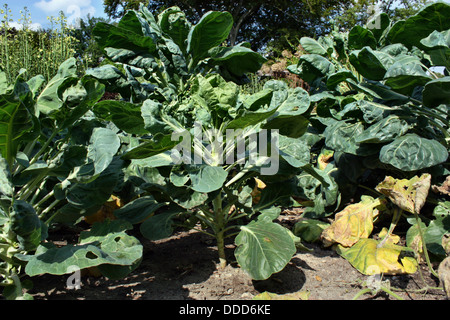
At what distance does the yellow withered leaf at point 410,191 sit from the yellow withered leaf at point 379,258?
10.0 inches

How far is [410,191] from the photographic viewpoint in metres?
1.97

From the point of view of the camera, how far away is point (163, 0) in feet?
66.3

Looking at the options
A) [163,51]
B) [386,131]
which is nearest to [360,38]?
[386,131]

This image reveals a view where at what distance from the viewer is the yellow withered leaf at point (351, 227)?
2.28 m

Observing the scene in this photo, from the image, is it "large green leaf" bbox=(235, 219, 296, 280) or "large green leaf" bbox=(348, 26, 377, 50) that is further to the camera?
"large green leaf" bbox=(348, 26, 377, 50)

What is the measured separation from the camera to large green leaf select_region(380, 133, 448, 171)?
2121 mm

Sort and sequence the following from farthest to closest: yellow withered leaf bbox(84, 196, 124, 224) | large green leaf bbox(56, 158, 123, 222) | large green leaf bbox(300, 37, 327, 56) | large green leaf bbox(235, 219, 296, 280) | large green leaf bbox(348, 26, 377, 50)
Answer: large green leaf bbox(300, 37, 327, 56) → large green leaf bbox(348, 26, 377, 50) → yellow withered leaf bbox(84, 196, 124, 224) → large green leaf bbox(56, 158, 123, 222) → large green leaf bbox(235, 219, 296, 280)

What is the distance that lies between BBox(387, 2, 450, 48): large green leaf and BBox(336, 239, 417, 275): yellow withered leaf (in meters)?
1.47

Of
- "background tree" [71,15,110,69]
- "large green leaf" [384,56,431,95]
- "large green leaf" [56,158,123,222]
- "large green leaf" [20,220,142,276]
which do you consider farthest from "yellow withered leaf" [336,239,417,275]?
"background tree" [71,15,110,69]

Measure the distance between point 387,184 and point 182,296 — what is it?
1235 millimetres

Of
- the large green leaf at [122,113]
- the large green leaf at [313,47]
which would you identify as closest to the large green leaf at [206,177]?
the large green leaf at [122,113]

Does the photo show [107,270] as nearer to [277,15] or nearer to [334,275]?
[334,275]

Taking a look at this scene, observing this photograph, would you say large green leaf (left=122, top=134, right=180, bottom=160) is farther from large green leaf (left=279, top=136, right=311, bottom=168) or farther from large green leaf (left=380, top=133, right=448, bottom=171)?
large green leaf (left=380, top=133, right=448, bottom=171)

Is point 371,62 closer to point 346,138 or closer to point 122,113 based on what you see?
point 346,138
